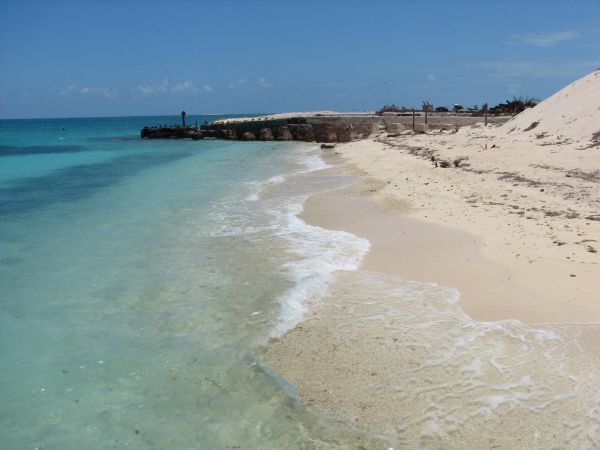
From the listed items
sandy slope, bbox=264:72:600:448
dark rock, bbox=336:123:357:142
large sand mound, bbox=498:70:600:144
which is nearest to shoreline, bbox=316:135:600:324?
sandy slope, bbox=264:72:600:448

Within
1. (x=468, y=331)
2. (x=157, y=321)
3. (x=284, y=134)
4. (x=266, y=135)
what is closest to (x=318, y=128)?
(x=284, y=134)

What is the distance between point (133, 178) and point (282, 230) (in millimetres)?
13212

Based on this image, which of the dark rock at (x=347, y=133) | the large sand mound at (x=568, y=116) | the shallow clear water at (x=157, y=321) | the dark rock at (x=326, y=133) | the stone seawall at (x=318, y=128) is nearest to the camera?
the shallow clear water at (x=157, y=321)

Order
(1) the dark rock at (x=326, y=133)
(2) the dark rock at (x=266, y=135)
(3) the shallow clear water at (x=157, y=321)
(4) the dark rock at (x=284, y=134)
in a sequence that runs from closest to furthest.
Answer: (3) the shallow clear water at (x=157, y=321) < (1) the dark rock at (x=326, y=133) < (4) the dark rock at (x=284, y=134) < (2) the dark rock at (x=266, y=135)

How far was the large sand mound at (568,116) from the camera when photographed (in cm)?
1781

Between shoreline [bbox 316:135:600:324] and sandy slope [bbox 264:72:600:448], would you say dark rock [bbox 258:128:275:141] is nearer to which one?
shoreline [bbox 316:135:600:324]

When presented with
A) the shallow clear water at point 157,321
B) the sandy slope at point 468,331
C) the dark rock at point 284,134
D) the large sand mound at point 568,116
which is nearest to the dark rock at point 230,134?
the dark rock at point 284,134

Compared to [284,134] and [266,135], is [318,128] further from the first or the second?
[266,135]

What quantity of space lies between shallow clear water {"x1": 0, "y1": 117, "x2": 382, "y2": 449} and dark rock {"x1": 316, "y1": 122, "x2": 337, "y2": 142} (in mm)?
29217

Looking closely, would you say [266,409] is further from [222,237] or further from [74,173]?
[74,173]

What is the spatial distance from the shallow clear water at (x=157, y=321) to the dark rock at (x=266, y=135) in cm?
3405

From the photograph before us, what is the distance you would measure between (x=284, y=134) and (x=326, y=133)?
5.43m

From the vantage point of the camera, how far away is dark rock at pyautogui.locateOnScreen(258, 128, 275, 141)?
46.4 meters

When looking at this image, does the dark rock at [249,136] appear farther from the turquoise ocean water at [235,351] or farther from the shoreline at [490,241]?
the turquoise ocean water at [235,351]
